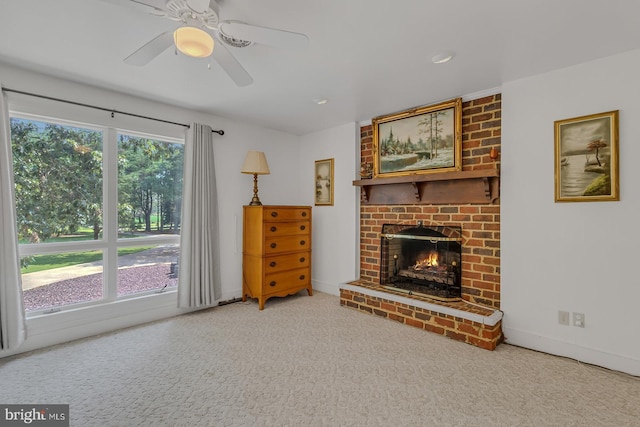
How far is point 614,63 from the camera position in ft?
6.91

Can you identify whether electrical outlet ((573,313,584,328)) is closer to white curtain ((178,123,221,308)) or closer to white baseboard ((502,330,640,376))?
white baseboard ((502,330,640,376))

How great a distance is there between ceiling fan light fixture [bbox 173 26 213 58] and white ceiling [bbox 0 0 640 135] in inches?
9.5

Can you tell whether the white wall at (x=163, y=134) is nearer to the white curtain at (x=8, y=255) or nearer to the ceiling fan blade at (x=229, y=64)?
the white curtain at (x=8, y=255)

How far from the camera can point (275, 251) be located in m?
3.56

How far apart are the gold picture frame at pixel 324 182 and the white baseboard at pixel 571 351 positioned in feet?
8.17

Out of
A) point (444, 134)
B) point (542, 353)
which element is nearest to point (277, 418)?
point (542, 353)

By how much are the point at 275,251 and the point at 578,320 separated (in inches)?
115

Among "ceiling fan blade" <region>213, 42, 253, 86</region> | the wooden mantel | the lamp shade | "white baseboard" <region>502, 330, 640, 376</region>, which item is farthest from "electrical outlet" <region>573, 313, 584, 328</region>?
the lamp shade

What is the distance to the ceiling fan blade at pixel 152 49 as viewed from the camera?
1.59 m

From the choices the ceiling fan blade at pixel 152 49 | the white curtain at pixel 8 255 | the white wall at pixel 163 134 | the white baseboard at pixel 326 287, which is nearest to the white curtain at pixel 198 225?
the white wall at pixel 163 134

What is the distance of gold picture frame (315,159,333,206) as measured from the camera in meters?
4.05

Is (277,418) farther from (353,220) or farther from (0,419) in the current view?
(353,220)

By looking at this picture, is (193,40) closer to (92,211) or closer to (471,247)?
(92,211)

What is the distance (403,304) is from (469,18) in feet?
8.06
